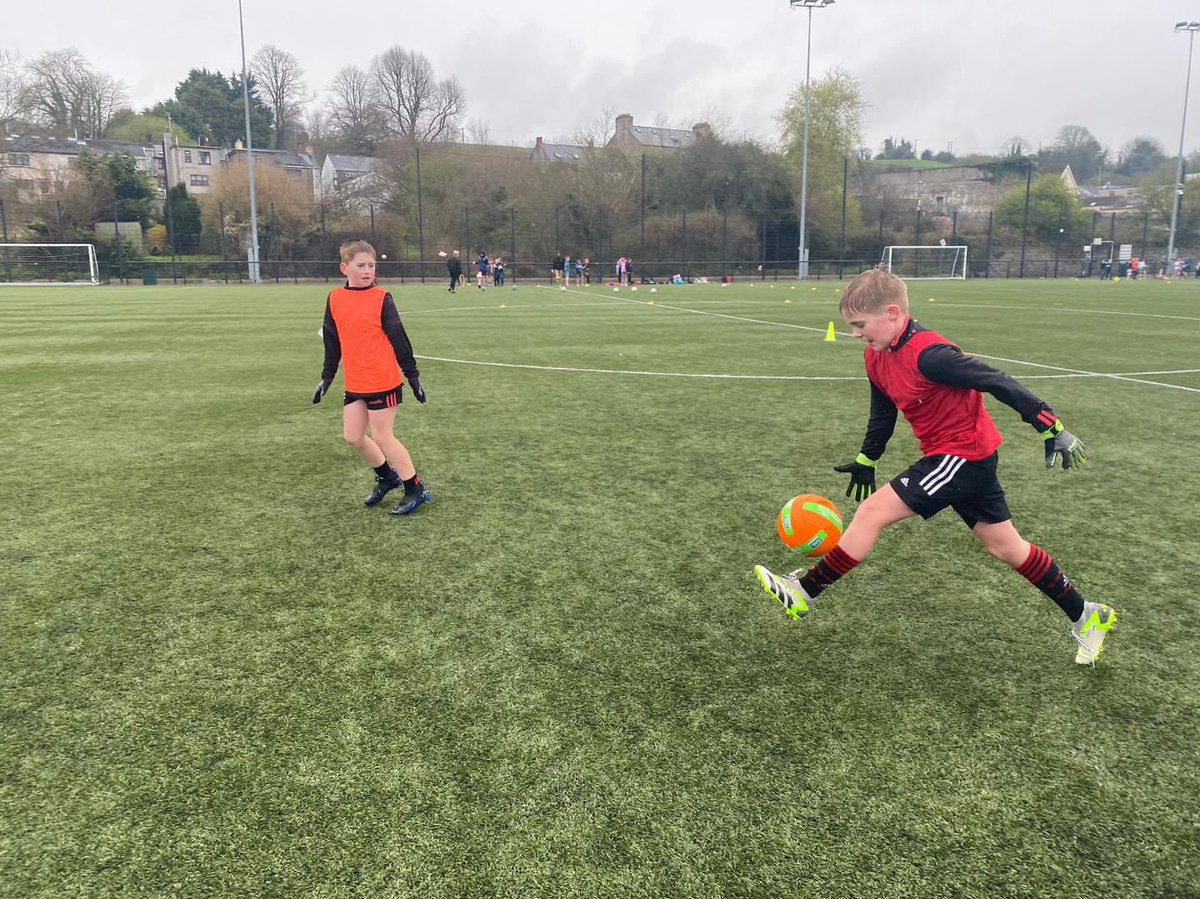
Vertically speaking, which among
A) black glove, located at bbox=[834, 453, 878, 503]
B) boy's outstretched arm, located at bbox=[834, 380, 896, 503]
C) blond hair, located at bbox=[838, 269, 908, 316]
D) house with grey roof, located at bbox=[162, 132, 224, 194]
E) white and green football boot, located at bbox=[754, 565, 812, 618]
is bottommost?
white and green football boot, located at bbox=[754, 565, 812, 618]

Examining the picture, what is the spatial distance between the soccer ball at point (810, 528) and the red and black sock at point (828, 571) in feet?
2.43

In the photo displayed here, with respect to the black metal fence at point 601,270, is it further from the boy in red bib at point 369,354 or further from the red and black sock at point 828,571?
the red and black sock at point 828,571

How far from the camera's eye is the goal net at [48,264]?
41.2 meters

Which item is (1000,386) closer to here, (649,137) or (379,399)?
(379,399)

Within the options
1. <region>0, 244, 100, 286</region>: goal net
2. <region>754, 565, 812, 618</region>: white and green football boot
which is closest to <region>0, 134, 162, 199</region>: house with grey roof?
<region>0, 244, 100, 286</region>: goal net

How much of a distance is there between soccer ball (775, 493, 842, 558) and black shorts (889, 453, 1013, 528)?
1.06 m

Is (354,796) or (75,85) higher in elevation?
(75,85)

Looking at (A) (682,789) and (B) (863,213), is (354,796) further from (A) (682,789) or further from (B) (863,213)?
(B) (863,213)

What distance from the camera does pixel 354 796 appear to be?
8.09ft

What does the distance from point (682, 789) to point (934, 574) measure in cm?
239

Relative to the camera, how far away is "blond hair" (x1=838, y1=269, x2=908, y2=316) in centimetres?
329

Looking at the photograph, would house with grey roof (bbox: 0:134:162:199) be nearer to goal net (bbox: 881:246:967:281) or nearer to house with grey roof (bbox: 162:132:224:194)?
house with grey roof (bbox: 162:132:224:194)

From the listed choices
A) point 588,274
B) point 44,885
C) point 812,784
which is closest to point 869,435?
point 812,784

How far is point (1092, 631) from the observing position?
3322mm
